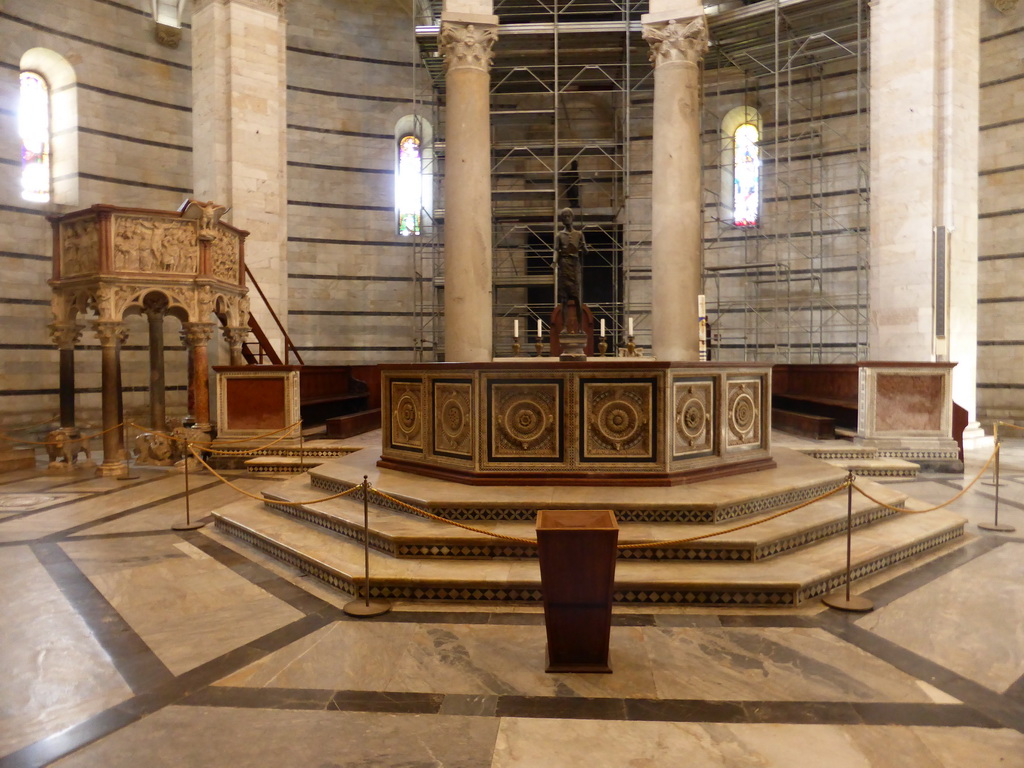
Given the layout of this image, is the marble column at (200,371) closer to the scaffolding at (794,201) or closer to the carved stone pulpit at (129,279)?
the carved stone pulpit at (129,279)

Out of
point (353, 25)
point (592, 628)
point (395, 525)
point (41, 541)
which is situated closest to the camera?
point (592, 628)

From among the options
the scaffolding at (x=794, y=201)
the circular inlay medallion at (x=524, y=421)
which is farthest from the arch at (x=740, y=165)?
the circular inlay medallion at (x=524, y=421)

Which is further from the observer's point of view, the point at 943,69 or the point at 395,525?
the point at 943,69

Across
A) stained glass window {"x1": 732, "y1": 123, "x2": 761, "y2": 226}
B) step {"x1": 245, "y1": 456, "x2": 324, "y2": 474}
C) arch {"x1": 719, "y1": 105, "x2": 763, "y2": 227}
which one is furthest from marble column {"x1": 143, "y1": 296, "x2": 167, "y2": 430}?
stained glass window {"x1": 732, "y1": 123, "x2": 761, "y2": 226}

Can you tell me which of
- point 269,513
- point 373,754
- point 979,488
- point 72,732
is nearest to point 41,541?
point 269,513

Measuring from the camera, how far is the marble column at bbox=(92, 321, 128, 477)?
32.4 ft

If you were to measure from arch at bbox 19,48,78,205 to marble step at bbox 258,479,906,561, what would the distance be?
41.7 ft

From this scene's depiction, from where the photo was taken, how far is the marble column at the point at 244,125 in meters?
12.7

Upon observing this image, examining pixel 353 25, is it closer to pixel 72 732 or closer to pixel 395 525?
pixel 395 525

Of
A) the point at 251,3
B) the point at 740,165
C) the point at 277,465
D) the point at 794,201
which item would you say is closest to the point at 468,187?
the point at 251,3

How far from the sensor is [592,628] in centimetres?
→ 374

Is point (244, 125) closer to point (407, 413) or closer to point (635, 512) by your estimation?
point (407, 413)

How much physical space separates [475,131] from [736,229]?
8.83 meters

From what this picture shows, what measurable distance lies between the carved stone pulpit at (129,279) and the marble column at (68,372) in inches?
0.6
